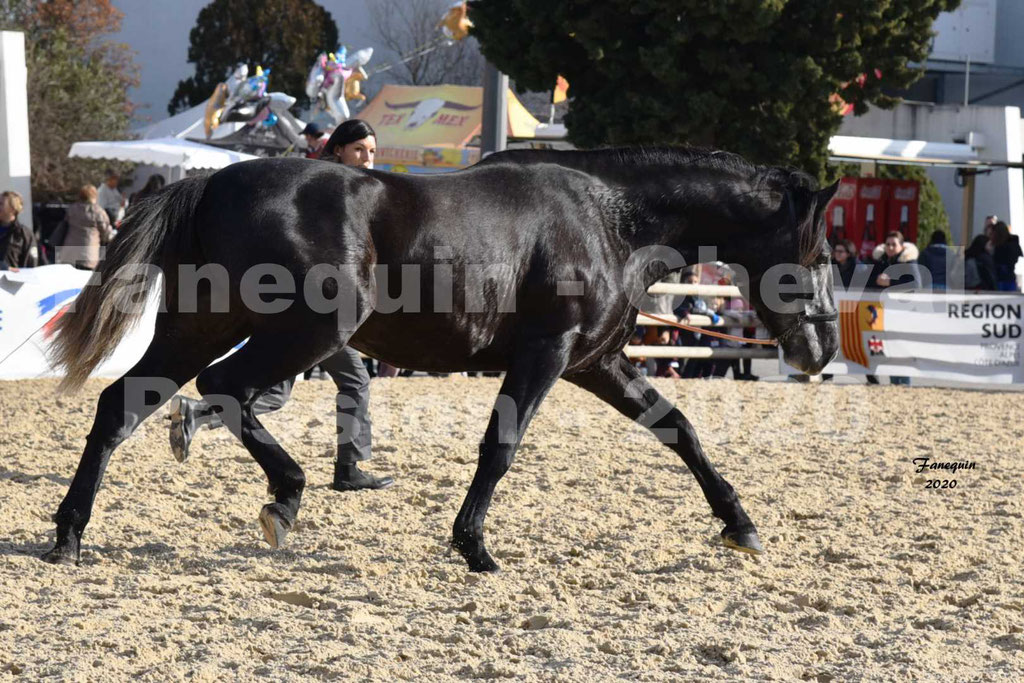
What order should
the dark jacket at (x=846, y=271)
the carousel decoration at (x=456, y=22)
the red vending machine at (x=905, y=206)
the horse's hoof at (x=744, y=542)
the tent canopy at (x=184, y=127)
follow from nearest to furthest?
1. the horse's hoof at (x=744, y=542)
2. the dark jacket at (x=846, y=271)
3. the carousel decoration at (x=456, y=22)
4. the red vending machine at (x=905, y=206)
5. the tent canopy at (x=184, y=127)

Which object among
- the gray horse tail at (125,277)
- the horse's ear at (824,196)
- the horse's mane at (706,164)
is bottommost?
the gray horse tail at (125,277)

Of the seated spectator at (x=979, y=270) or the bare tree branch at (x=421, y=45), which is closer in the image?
the seated spectator at (x=979, y=270)

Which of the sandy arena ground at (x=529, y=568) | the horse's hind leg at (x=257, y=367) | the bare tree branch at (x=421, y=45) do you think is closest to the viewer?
the sandy arena ground at (x=529, y=568)

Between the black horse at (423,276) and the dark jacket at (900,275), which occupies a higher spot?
the black horse at (423,276)

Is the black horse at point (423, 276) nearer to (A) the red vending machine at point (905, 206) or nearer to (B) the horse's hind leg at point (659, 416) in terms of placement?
(B) the horse's hind leg at point (659, 416)

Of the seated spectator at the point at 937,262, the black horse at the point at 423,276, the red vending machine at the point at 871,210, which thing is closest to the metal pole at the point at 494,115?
the seated spectator at the point at 937,262

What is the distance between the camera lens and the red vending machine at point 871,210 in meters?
19.4

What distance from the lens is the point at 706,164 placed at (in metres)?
4.82

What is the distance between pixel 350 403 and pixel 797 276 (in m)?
2.19

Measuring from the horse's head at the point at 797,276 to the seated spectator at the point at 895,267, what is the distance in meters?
7.02

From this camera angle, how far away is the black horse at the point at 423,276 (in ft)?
13.4

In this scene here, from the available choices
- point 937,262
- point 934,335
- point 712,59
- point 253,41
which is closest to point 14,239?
point 712,59

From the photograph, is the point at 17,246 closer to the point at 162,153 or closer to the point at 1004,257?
the point at 162,153

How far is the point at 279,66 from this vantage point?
33094mm
